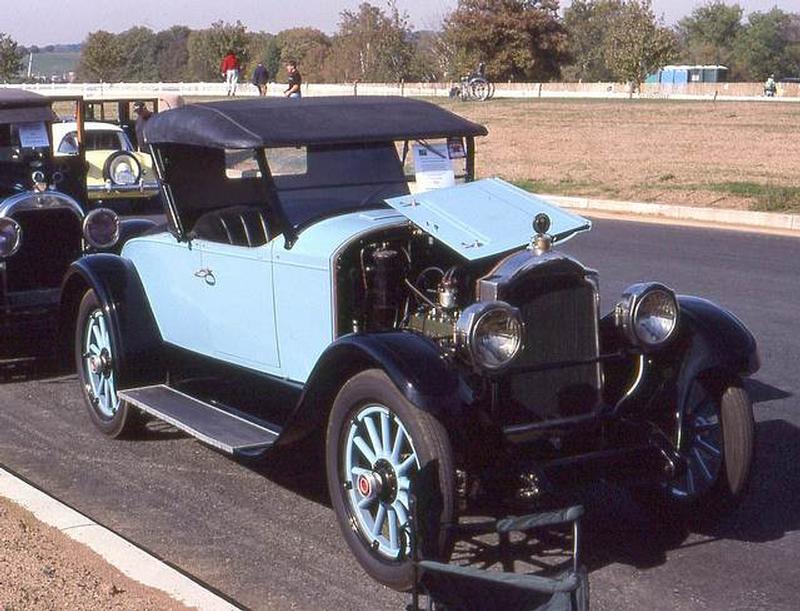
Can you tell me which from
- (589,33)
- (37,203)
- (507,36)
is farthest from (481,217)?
(589,33)

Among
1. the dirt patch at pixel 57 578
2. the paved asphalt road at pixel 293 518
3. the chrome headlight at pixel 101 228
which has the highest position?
the chrome headlight at pixel 101 228

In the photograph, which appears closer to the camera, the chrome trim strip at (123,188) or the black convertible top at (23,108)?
the black convertible top at (23,108)

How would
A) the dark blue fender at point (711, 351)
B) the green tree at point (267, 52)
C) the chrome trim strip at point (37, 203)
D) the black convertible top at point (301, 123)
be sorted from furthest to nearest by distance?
1. the green tree at point (267, 52)
2. the chrome trim strip at point (37, 203)
3. the black convertible top at point (301, 123)
4. the dark blue fender at point (711, 351)

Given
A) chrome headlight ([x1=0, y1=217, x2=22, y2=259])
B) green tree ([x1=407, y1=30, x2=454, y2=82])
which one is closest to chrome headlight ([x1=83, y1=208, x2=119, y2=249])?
chrome headlight ([x1=0, y1=217, x2=22, y2=259])

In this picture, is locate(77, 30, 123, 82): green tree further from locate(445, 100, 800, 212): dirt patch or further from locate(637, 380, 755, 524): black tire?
locate(637, 380, 755, 524): black tire

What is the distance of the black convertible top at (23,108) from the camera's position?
989 cm

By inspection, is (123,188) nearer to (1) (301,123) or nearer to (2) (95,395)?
(2) (95,395)

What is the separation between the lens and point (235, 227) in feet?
21.1

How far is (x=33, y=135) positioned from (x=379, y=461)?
19.6 ft

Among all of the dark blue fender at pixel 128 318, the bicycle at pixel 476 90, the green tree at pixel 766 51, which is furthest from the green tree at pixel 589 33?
the dark blue fender at pixel 128 318

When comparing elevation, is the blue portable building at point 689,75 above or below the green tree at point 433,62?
below

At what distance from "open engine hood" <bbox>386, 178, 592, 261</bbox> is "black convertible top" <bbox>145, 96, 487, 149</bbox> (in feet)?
2.15

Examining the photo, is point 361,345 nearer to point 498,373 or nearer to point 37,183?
point 498,373

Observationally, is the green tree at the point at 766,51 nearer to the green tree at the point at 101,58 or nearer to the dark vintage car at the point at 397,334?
the green tree at the point at 101,58
